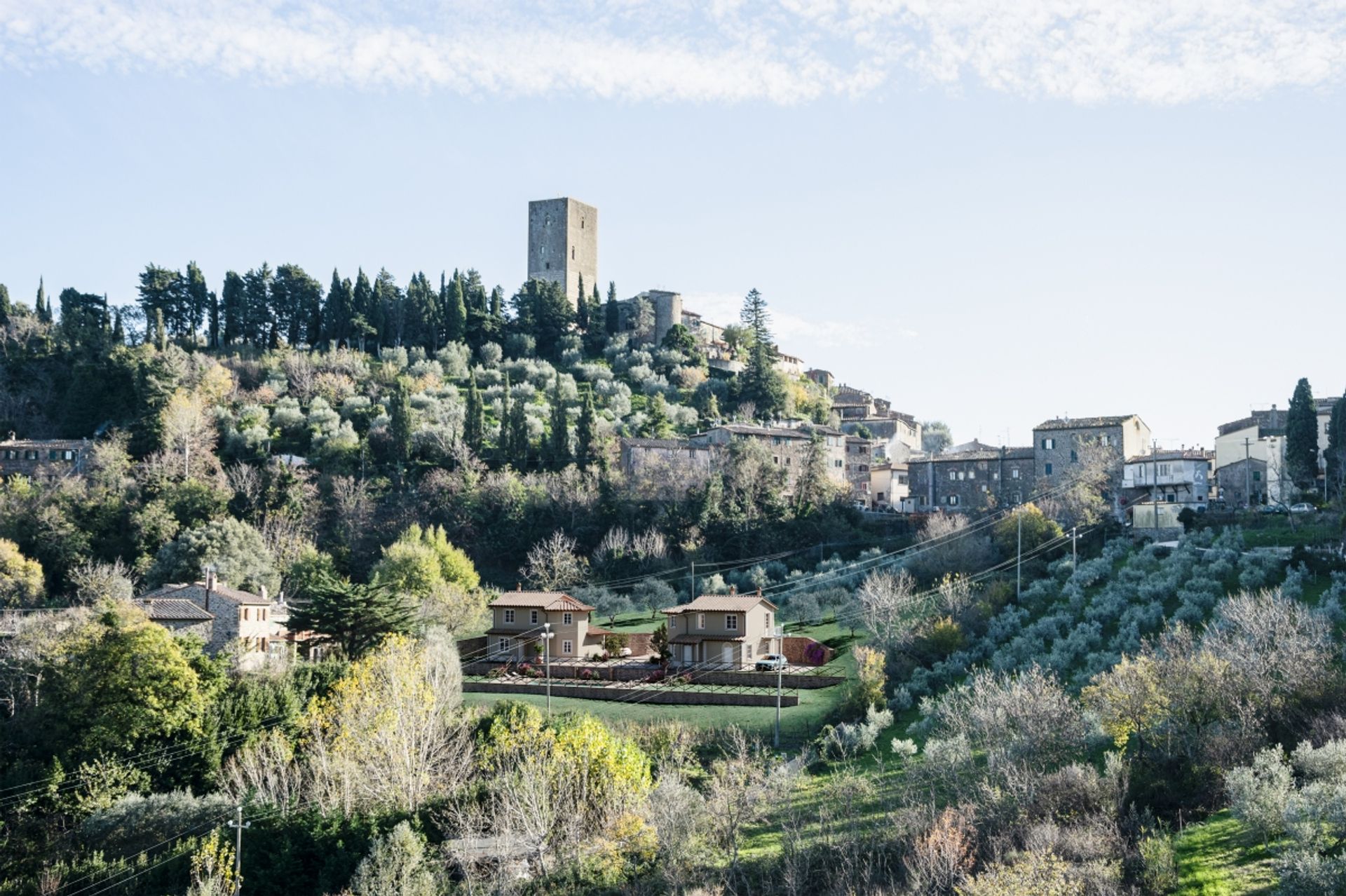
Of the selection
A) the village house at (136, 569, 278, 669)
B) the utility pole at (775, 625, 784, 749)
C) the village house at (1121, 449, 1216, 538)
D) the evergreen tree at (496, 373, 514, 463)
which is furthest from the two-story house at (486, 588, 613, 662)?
the village house at (1121, 449, 1216, 538)

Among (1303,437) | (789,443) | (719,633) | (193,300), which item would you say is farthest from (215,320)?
(1303,437)

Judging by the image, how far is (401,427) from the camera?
6812 cm

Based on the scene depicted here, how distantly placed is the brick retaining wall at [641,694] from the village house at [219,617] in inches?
303

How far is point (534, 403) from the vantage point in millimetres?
80062

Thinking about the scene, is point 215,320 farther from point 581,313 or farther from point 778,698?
point 778,698

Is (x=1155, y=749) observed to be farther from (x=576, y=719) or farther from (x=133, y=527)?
(x=133, y=527)

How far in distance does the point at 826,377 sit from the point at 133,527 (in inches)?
2419

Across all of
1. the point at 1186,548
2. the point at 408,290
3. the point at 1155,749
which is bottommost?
the point at 1155,749

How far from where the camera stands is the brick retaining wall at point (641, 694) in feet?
135

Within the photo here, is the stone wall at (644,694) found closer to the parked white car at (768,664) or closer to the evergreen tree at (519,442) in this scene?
the parked white car at (768,664)

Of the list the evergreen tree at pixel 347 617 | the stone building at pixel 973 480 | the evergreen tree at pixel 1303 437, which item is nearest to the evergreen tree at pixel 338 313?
the stone building at pixel 973 480

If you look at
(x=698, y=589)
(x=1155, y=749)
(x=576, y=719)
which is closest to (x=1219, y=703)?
(x=1155, y=749)

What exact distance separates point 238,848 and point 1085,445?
158ft

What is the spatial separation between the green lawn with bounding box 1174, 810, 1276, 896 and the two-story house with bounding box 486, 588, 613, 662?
1025 inches
